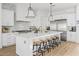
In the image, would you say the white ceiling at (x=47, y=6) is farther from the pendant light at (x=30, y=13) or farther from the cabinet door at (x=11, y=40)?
the cabinet door at (x=11, y=40)

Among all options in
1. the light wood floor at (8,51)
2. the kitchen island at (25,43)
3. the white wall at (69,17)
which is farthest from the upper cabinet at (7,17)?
the white wall at (69,17)

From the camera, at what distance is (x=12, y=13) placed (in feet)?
5.30

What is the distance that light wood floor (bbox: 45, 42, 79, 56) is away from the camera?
163 cm

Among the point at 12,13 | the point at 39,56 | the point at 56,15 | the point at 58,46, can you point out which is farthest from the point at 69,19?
the point at 12,13

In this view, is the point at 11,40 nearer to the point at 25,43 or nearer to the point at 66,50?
the point at 25,43

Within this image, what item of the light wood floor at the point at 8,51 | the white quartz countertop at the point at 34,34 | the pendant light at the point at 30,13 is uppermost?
the pendant light at the point at 30,13

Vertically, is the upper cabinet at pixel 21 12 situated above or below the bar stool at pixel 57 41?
above

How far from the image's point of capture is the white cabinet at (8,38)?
1.61 meters

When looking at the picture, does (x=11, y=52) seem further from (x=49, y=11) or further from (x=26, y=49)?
(x=49, y=11)

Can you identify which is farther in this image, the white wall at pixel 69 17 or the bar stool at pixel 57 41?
the bar stool at pixel 57 41

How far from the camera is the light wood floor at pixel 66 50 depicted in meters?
1.63

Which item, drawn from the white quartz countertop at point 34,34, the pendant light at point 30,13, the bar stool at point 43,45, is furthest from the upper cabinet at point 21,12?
the bar stool at point 43,45

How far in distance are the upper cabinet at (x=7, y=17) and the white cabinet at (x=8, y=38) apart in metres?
0.18

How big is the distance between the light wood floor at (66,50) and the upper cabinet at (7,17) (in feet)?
2.58
